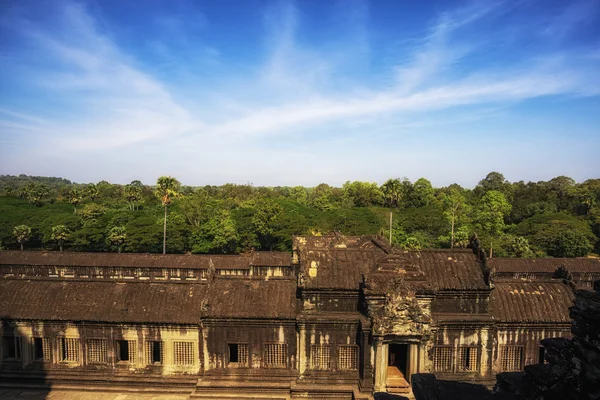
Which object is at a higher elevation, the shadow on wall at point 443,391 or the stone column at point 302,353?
the shadow on wall at point 443,391

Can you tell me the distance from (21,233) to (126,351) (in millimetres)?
51302

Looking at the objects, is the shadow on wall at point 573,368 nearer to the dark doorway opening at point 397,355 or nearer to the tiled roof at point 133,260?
the dark doorway opening at point 397,355

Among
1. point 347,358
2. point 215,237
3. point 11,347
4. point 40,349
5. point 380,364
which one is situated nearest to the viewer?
point 380,364

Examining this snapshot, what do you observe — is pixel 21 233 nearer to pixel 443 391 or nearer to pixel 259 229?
pixel 259 229

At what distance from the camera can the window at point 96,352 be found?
18.1 meters

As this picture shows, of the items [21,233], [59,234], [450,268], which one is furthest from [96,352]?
[21,233]

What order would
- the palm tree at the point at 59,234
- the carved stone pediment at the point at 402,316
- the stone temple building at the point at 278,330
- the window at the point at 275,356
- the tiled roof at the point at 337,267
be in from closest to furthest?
the carved stone pediment at the point at 402,316, the stone temple building at the point at 278,330, the tiled roof at the point at 337,267, the window at the point at 275,356, the palm tree at the point at 59,234

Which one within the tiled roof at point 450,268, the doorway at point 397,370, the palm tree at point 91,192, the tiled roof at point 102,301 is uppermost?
the palm tree at point 91,192

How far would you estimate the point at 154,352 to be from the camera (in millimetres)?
18203

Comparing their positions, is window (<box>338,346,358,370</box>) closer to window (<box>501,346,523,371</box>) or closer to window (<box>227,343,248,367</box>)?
window (<box>227,343,248,367</box>)

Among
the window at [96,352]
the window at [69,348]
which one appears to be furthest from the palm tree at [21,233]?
the window at [96,352]

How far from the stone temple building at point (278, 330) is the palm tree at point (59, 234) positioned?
40.8m

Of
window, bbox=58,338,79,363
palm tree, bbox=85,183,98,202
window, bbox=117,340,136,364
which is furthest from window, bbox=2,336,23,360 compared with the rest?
palm tree, bbox=85,183,98,202

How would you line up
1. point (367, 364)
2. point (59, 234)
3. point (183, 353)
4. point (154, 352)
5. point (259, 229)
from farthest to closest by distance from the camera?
point (259, 229), point (59, 234), point (154, 352), point (183, 353), point (367, 364)
